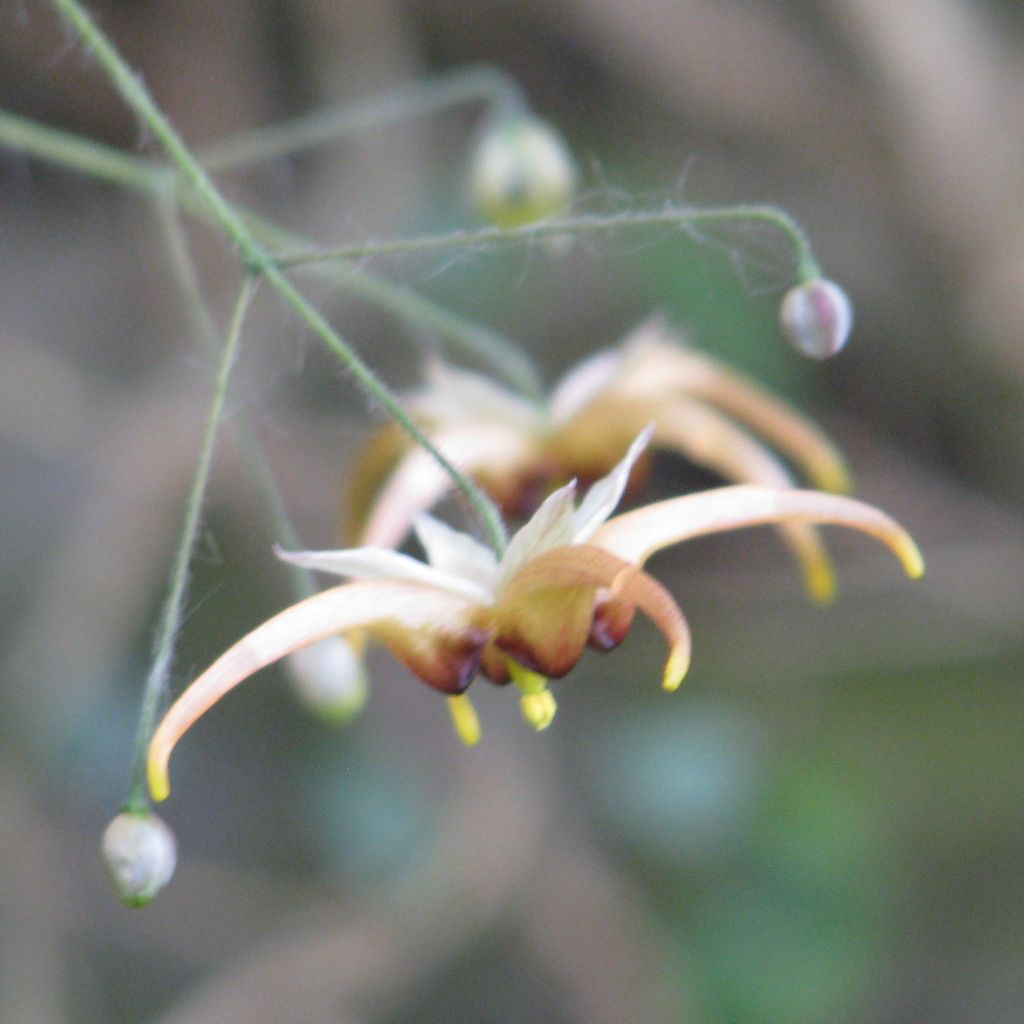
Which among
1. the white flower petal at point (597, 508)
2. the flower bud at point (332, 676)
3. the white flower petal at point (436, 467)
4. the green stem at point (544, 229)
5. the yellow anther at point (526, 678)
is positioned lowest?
the yellow anther at point (526, 678)

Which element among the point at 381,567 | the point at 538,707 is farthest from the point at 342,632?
the point at 538,707

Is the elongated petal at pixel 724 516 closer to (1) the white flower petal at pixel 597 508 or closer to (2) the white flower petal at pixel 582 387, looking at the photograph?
(1) the white flower petal at pixel 597 508

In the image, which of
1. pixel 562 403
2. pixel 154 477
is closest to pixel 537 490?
pixel 562 403

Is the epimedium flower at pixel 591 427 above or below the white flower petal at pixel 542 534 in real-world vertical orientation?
above

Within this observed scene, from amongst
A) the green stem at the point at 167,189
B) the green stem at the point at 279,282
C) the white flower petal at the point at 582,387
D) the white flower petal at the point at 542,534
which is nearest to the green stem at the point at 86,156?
the green stem at the point at 167,189

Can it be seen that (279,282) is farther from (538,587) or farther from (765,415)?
(765,415)

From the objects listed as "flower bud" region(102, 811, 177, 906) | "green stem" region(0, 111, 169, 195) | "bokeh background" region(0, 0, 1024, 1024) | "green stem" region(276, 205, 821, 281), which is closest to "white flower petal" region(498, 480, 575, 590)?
"green stem" region(276, 205, 821, 281)
